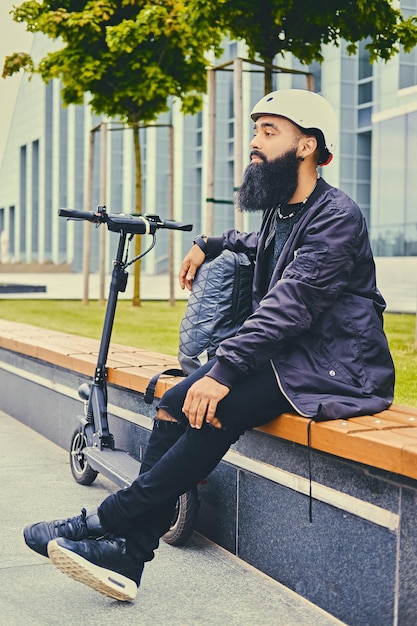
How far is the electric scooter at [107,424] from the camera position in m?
3.86

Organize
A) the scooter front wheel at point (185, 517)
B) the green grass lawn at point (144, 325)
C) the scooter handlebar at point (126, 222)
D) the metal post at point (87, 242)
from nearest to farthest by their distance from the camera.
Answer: the scooter front wheel at point (185, 517)
the scooter handlebar at point (126, 222)
the green grass lawn at point (144, 325)
the metal post at point (87, 242)

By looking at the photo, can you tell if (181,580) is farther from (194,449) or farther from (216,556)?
(194,449)

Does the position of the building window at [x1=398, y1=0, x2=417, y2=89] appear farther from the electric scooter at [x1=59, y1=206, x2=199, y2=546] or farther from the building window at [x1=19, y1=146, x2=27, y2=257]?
the building window at [x1=19, y1=146, x2=27, y2=257]

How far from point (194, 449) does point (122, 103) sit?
12.4 metres

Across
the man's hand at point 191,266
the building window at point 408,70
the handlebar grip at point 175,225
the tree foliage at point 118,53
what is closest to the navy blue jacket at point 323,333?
the man's hand at point 191,266

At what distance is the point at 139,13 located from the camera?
1372 cm

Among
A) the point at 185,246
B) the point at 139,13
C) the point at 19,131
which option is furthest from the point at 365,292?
the point at 19,131

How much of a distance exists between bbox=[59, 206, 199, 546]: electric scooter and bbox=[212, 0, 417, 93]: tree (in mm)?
5822

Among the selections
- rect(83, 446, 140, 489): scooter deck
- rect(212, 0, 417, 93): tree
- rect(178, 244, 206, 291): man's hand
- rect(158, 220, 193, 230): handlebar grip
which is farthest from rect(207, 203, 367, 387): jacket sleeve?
rect(212, 0, 417, 93): tree

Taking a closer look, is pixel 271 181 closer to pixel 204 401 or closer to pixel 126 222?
pixel 204 401

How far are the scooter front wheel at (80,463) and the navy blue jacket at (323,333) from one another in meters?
1.92

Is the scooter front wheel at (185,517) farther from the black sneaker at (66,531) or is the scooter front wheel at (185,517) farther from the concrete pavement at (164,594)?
the black sneaker at (66,531)

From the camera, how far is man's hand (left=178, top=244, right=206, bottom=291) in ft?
13.0

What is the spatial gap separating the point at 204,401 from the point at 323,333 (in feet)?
1.51
